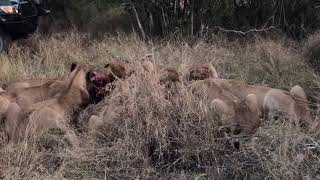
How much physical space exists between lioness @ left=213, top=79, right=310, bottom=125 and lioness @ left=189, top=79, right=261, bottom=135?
0.57ft

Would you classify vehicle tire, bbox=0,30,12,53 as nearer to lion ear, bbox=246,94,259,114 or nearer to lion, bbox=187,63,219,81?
lion, bbox=187,63,219,81

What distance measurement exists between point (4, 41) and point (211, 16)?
476 cm

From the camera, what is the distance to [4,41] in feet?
45.8

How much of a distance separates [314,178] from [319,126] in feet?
3.59

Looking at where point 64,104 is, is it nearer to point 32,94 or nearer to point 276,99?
point 32,94

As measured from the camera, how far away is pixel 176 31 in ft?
46.9

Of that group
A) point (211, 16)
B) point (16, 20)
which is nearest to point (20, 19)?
point (16, 20)

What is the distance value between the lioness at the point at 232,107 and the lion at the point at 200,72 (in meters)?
0.28

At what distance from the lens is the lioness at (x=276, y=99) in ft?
26.2

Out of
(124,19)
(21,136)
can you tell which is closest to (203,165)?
(21,136)

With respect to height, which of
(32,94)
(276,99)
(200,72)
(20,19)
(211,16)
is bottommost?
(211,16)

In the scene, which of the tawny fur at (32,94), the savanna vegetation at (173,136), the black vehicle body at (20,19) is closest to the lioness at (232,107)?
the savanna vegetation at (173,136)

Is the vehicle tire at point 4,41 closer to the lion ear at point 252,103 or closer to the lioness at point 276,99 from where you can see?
the lioness at point 276,99

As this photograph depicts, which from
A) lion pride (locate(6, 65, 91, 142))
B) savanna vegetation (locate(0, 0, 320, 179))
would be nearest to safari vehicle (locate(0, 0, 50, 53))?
savanna vegetation (locate(0, 0, 320, 179))
